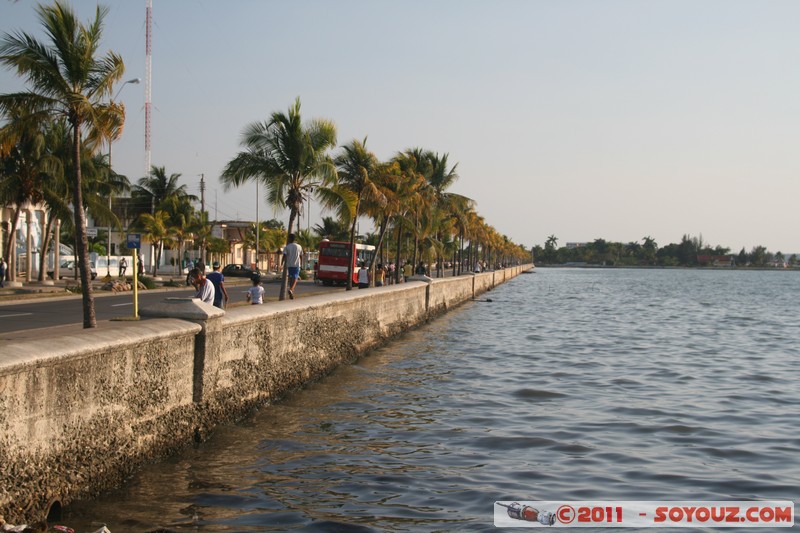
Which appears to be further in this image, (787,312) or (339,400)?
(787,312)

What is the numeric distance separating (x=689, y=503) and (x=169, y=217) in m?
59.9

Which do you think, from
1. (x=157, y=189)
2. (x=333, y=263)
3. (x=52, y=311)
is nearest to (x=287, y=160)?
(x=52, y=311)

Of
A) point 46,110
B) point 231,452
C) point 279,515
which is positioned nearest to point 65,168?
point 46,110

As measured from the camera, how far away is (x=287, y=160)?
2592 cm

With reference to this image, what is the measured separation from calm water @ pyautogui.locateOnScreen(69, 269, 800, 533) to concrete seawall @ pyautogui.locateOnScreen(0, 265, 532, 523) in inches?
12.7

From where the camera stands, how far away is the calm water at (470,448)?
26.3ft

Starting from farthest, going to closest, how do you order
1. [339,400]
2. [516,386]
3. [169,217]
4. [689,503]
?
1. [169,217]
2. [516,386]
3. [339,400]
4. [689,503]

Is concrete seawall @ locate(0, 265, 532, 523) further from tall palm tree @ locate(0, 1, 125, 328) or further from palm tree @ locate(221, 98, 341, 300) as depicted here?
palm tree @ locate(221, 98, 341, 300)

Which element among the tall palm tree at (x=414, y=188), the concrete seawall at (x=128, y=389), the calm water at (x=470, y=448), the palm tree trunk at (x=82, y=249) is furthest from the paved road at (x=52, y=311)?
the tall palm tree at (x=414, y=188)

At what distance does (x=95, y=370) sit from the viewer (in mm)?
7836

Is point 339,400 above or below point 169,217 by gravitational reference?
below

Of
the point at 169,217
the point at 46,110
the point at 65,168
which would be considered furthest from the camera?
the point at 169,217

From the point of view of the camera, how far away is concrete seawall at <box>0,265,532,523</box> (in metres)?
6.65

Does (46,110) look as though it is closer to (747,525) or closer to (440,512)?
(440,512)
